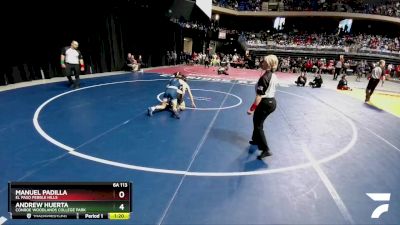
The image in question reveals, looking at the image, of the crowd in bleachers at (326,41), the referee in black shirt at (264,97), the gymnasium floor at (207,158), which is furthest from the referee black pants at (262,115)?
the crowd in bleachers at (326,41)

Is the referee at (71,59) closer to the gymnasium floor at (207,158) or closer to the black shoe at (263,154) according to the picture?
the gymnasium floor at (207,158)

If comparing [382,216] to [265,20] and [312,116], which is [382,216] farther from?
[265,20]

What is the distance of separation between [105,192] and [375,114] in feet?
30.7

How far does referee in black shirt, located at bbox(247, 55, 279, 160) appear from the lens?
464cm

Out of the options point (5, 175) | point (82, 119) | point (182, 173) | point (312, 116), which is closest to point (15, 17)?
point (82, 119)

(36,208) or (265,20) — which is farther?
(265,20)

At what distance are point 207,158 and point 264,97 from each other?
1.44m

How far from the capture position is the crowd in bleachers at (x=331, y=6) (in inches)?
1337

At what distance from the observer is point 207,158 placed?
492 cm

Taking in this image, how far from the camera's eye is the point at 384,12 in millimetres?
33688
